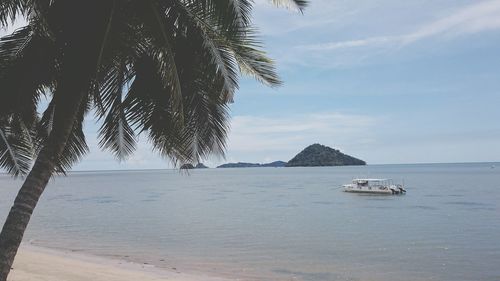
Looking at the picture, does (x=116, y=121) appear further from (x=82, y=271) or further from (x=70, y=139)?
(x=82, y=271)

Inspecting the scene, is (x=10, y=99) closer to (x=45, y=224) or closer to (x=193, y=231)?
(x=193, y=231)

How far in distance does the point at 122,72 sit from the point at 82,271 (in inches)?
303

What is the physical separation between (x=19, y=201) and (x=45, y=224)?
3052cm

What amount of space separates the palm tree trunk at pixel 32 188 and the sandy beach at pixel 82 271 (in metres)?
5.70

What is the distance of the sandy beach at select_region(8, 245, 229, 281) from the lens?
41.1 ft

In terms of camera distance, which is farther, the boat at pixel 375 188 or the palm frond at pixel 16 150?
the boat at pixel 375 188

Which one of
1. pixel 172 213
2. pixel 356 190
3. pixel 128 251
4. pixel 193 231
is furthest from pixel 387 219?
pixel 356 190

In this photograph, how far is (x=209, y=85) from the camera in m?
8.03

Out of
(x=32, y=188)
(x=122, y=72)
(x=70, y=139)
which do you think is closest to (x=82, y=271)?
(x=70, y=139)

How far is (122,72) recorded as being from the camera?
8727 millimetres

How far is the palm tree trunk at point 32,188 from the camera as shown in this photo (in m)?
6.08

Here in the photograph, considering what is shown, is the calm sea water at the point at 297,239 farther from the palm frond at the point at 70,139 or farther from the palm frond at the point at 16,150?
the palm frond at the point at 16,150

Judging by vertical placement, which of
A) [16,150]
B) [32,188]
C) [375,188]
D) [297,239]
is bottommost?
[297,239]

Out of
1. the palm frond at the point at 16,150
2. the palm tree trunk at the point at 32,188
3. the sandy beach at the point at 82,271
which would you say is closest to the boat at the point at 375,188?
the sandy beach at the point at 82,271
